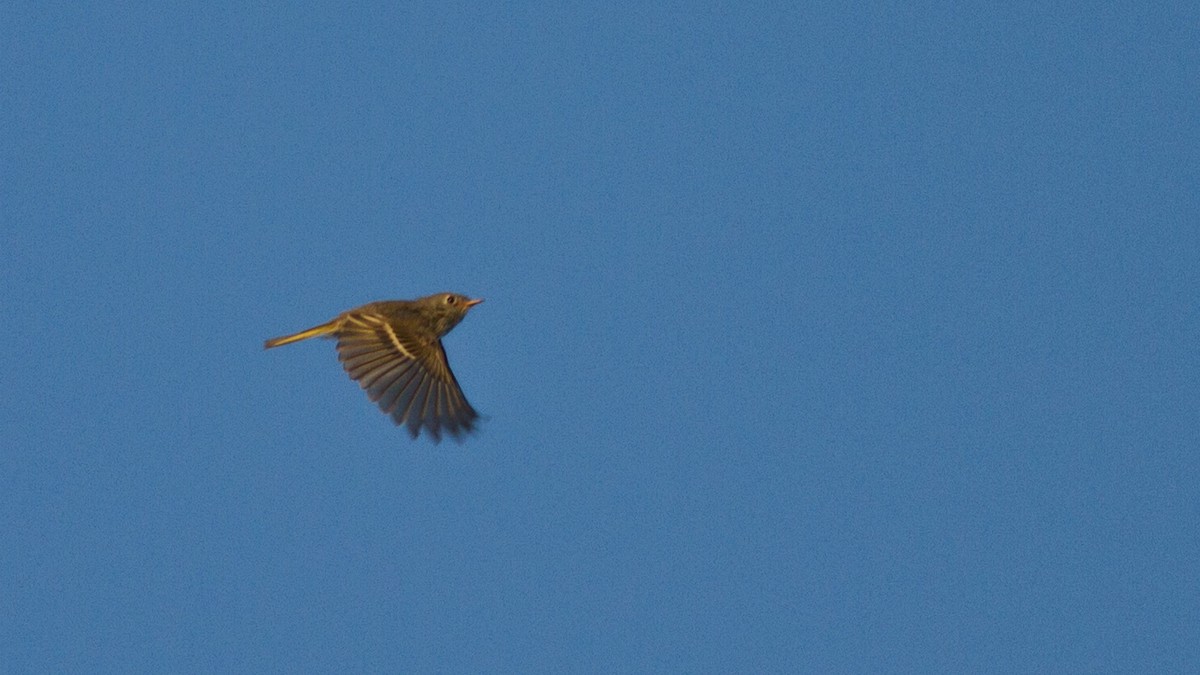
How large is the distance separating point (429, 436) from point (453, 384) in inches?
26.5

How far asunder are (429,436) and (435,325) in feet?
4.63

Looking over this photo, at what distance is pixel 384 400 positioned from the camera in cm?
1814

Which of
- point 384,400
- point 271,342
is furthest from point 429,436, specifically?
point 271,342

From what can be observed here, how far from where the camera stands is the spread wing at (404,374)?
59.7 ft

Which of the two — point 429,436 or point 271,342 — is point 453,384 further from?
point 271,342

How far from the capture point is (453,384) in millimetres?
18766

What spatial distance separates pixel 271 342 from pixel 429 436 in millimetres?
1776

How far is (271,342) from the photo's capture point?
60.5 feet

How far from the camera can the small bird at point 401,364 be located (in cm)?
1820

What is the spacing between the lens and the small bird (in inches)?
717

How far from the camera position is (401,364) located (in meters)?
18.4

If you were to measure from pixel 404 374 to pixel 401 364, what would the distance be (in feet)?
0.37

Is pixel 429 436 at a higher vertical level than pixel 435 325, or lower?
lower

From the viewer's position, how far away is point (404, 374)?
60.3 feet
